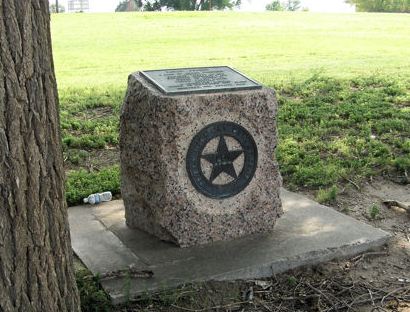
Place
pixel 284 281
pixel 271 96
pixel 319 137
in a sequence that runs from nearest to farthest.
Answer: pixel 284 281 < pixel 271 96 < pixel 319 137

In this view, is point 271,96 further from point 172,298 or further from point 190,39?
point 190,39

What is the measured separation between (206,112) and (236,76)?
0.53 metres

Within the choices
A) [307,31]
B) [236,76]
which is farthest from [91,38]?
[236,76]

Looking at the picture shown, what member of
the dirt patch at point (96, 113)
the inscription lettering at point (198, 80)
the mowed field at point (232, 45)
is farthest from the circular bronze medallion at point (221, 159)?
the mowed field at point (232, 45)

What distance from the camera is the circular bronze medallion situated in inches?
161

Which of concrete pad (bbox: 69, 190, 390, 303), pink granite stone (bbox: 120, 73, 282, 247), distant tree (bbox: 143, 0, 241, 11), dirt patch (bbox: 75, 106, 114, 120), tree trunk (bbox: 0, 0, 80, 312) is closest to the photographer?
tree trunk (bbox: 0, 0, 80, 312)

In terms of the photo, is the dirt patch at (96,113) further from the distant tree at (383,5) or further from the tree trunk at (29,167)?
the distant tree at (383,5)

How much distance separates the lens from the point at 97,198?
516 centimetres

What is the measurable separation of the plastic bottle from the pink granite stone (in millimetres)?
744

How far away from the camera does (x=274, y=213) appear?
4.38m

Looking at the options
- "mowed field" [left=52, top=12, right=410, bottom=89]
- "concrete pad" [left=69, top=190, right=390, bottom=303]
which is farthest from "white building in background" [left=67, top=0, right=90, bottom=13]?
"concrete pad" [left=69, top=190, right=390, bottom=303]

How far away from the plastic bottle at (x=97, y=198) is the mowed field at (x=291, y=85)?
118 millimetres

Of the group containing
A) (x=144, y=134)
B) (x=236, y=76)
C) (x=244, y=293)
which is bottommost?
(x=244, y=293)

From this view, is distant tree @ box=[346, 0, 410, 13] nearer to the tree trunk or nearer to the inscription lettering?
the inscription lettering
